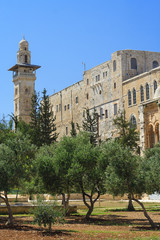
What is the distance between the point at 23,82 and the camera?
71438 mm

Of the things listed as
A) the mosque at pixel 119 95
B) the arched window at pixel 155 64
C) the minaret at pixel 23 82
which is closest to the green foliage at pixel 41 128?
the mosque at pixel 119 95

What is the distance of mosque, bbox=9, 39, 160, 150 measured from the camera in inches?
1677

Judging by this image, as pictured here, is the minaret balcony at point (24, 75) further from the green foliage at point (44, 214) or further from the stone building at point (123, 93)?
the green foliage at point (44, 214)

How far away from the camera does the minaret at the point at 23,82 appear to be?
71.2m

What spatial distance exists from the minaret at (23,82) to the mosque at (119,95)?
5.86 metres

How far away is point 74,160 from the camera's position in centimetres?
1711

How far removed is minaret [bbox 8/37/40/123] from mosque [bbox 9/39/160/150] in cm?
586

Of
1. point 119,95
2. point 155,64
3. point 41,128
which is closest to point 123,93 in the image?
point 119,95

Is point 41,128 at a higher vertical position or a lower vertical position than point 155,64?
lower

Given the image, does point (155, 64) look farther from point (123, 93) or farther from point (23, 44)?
point (23, 44)

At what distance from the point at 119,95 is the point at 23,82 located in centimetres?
2723

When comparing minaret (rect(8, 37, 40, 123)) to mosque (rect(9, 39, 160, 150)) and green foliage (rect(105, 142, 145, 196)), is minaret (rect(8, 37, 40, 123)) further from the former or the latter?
green foliage (rect(105, 142, 145, 196))

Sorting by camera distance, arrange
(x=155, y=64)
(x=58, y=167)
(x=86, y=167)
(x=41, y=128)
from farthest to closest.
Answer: (x=155, y=64) → (x=41, y=128) → (x=86, y=167) → (x=58, y=167)

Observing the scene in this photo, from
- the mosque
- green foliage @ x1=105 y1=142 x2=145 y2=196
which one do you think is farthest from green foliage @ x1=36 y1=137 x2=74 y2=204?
the mosque
